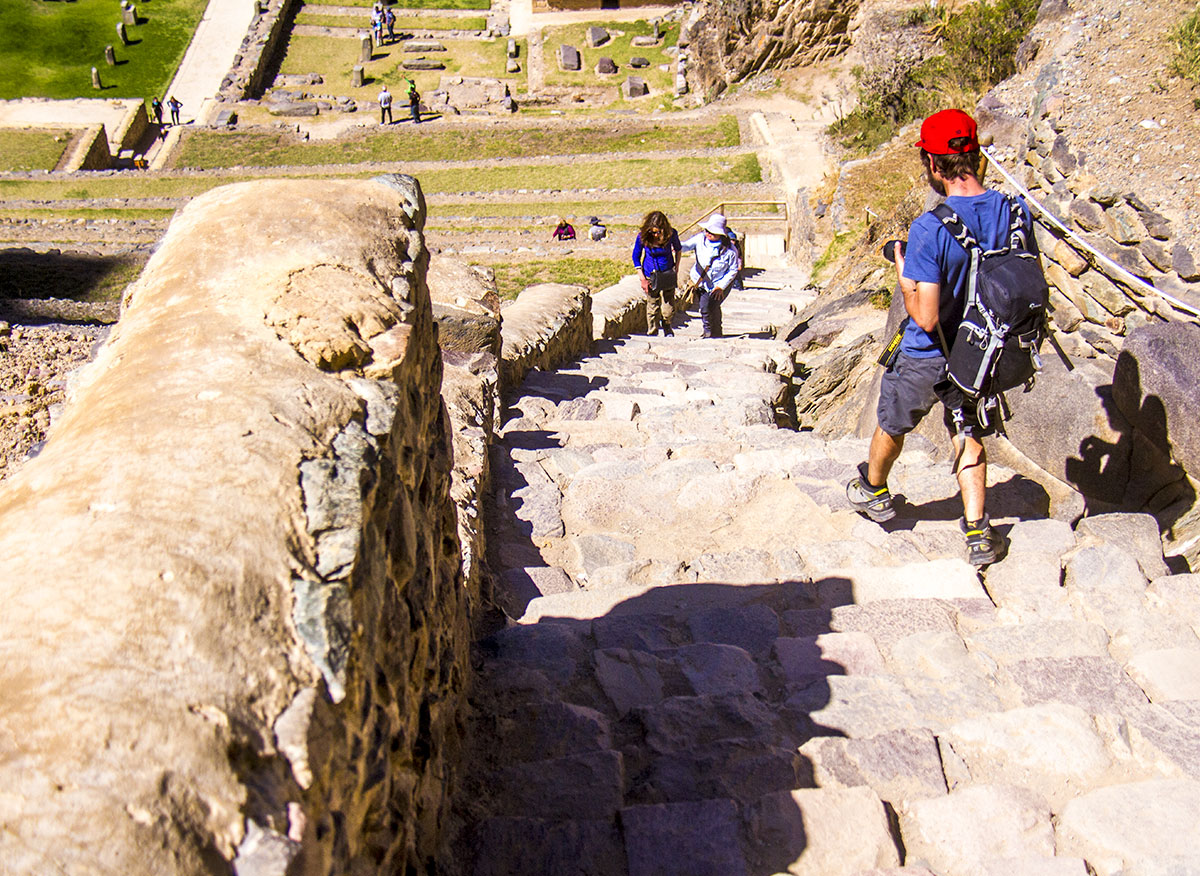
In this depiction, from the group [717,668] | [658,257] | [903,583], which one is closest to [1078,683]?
[903,583]

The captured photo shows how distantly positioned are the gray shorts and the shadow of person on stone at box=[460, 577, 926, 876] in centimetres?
87

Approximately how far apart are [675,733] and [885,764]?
0.60 meters

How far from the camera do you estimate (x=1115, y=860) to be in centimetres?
218

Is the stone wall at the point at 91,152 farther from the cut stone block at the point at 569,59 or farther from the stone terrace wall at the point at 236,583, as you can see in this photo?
the stone terrace wall at the point at 236,583

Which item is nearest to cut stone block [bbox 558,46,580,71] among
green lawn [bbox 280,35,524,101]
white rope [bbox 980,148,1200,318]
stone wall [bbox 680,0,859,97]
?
green lawn [bbox 280,35,524,101]

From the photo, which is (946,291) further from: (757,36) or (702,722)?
(757,36)

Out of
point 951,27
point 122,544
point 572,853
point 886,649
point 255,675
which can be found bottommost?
point 951,27

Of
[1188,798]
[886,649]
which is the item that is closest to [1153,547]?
[886,649]

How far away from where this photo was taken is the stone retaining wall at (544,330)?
284 inches

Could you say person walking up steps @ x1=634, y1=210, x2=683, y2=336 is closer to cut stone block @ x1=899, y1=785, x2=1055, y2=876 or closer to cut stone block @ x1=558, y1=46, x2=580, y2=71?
cut stone block @ x1=899, y1=785, x2=1055, y2=876

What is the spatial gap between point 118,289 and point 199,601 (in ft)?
57.9

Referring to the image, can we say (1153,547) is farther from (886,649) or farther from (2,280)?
(2,280)

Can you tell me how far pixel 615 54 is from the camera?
36.3 m

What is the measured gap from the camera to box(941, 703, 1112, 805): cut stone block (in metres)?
2.50
